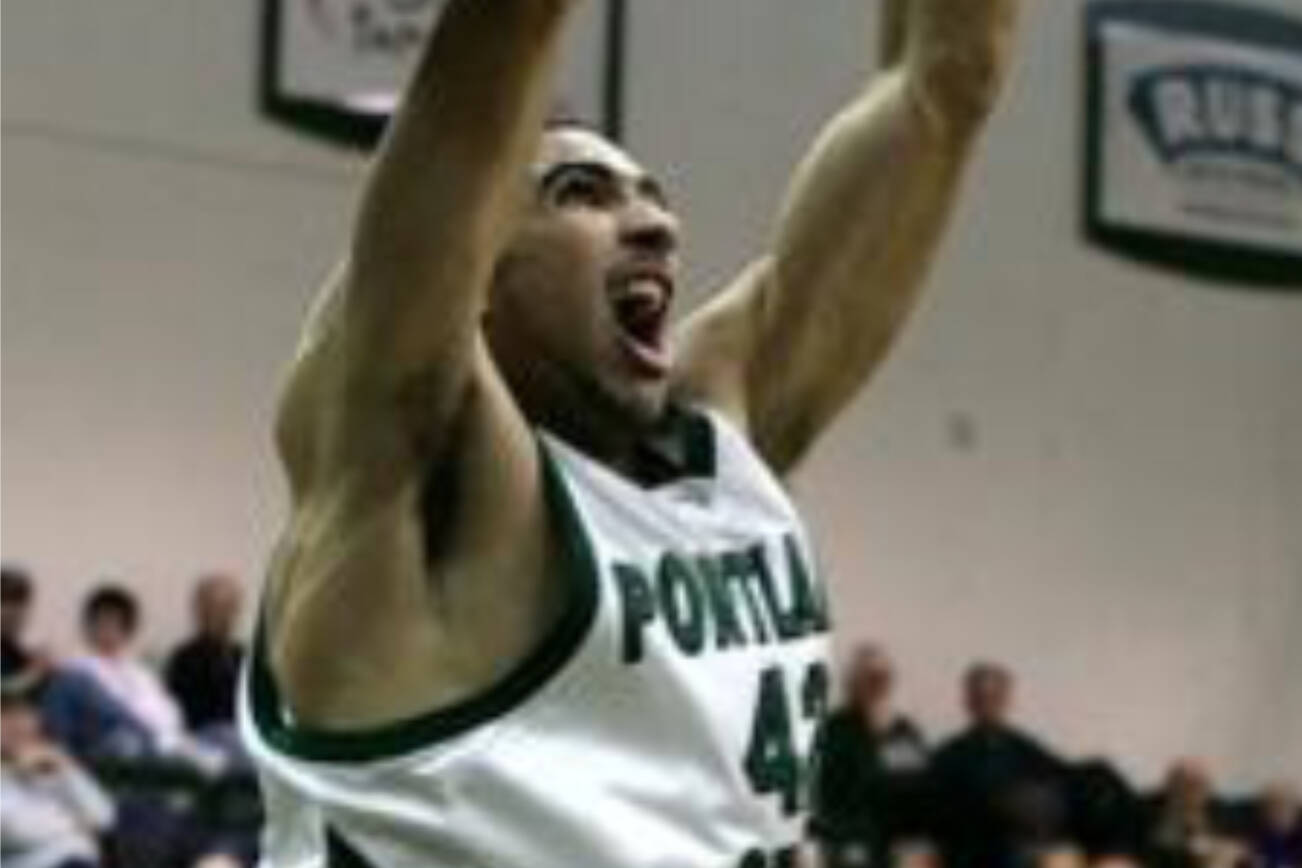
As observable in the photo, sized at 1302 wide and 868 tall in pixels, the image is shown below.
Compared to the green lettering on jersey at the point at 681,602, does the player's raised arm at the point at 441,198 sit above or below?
above

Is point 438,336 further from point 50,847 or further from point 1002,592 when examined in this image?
point 1002,592

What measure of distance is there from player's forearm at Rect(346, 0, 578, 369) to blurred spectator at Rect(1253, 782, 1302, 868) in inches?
389

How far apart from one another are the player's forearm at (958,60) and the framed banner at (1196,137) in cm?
1053

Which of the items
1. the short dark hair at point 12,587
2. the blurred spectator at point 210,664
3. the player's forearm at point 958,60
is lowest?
the blurred spectator at point 210,664

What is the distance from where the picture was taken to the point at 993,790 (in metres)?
11.7

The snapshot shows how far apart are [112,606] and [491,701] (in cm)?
786

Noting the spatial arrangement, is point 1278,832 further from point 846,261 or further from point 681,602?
point 681,602

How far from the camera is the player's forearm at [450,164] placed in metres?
2.89

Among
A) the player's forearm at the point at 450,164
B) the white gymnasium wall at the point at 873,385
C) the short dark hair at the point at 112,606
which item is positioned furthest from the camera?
the white gymnasium wall at the point at 873,385

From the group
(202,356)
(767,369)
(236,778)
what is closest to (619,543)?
(767,369)

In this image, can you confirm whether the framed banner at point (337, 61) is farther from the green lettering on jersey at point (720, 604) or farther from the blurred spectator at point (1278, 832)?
the green lettering on jersey at point (720, 604)

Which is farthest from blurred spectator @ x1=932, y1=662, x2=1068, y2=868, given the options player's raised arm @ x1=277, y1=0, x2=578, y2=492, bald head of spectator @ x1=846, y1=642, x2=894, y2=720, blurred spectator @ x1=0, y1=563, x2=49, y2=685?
player's raised arm @ x1=277, y1=0, x2=578, y2=492

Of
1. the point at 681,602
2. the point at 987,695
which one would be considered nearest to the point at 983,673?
the point at 987,695

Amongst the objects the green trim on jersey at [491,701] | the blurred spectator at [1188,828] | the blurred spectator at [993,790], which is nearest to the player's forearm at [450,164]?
the green trim on jersey at [491,701]
